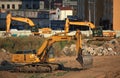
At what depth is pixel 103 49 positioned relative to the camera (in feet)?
147

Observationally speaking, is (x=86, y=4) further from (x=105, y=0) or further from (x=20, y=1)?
(x=20, y=1)

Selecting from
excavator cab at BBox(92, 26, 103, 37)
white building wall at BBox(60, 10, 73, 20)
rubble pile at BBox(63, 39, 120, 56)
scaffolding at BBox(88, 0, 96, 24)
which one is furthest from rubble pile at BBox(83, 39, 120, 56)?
white building wall at BBox(60, 10, 73, 20)

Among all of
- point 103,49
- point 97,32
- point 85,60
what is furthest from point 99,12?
point 85,60

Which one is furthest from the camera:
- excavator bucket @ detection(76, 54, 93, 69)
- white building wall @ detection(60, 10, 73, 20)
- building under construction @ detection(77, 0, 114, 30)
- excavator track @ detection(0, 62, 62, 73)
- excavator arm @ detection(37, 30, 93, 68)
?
white building wall @ detection(60, 10, 73, 20)

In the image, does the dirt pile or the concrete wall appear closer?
the dirt pile

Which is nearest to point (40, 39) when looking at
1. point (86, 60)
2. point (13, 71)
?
point (13, 71)

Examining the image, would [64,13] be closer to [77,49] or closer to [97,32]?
[97,32]

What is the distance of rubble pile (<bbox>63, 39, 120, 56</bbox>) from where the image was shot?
43888 millimetres

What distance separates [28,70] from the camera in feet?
103

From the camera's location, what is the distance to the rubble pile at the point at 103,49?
144ft

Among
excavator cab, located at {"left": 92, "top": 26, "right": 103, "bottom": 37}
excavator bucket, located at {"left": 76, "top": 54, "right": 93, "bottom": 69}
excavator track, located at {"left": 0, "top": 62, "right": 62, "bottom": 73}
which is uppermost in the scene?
excavator bucket, located at {"left": 76, "top": 54, "right": 93, "bottom": 69}

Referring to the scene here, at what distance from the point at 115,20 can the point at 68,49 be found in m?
19.0

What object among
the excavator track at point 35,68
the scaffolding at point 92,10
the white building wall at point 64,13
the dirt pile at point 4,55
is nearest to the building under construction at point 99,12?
the scaffolding at point 92,10

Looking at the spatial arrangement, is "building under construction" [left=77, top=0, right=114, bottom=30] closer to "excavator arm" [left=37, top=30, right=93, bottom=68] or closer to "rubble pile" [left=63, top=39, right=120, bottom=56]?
"rubble pile" [left=63, top=39, right=120, bottom=56]
